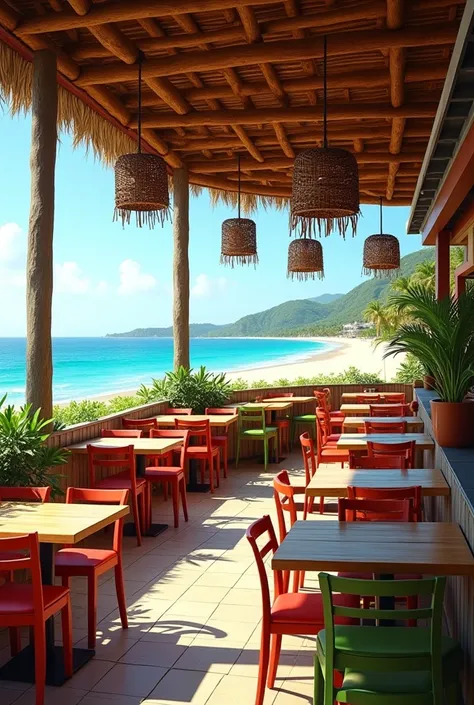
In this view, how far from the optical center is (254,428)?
426 inches

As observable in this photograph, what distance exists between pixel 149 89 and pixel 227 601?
17.5ft

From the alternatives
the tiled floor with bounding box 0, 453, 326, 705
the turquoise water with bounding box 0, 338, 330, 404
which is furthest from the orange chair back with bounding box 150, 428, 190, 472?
the turquoise water with bounding box 0, 338, 330, 404

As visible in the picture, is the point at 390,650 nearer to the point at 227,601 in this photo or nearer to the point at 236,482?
the point at 227,601

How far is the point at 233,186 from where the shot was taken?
11234mm

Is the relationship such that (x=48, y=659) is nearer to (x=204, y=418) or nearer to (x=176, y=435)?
(x=176, y=435)

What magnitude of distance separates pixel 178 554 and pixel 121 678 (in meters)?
2.24

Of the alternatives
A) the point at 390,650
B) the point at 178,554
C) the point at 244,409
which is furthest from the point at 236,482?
the point at 390,650

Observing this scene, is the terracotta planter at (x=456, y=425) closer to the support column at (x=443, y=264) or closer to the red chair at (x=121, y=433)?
the red chair at (x=121, y=433)

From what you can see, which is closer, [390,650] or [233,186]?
[390,650]

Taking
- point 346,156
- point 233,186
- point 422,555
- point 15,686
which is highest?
point 233,186

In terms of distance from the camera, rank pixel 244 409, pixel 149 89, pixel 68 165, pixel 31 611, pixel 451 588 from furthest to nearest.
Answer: pixel 68 165 < pixel 244 409 < pixel 149 89 < pixel 451 588 < pixel 31 611

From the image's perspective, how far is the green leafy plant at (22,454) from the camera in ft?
16.7

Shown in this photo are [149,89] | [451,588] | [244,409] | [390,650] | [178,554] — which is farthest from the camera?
[244,409]

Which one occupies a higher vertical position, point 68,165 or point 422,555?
point 68,165
